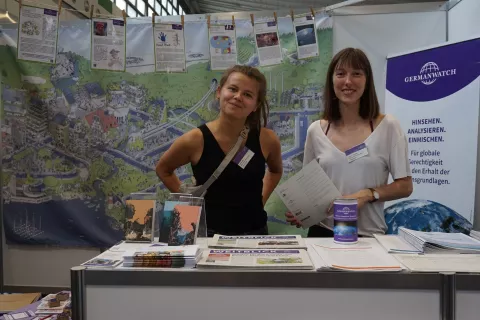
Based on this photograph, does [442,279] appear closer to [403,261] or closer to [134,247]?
[403,261]

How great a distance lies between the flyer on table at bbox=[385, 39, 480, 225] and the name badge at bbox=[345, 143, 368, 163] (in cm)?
113

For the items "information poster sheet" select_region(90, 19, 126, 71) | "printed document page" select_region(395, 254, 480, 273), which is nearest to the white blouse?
"printed document page" select_region(395, 254, 480, 273)

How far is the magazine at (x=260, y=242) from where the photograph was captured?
1298 mm

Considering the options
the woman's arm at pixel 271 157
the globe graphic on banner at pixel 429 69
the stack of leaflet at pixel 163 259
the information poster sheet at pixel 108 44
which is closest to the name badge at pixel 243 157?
the woman's arm at pixel 271 157

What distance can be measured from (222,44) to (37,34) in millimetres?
1376

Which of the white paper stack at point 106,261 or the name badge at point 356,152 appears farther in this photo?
the name badge at point 356,152

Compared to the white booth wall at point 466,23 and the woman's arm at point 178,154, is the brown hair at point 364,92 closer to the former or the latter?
the woman's arm at point 178,154

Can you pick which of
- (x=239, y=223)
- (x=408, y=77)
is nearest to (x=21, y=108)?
(x=239, y=223)

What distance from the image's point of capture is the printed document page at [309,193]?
5.06 feet

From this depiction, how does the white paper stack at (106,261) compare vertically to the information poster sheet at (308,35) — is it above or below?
below

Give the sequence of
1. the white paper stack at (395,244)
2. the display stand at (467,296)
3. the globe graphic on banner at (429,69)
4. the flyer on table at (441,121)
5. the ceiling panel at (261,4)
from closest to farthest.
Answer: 1. the display stand at (467,296)
2. the white paper stack at (395,244)
3. the flyer on table at (441,121)
4. the globe graphic on banner at (429,69)
5. the ceiling panel at (261,4)

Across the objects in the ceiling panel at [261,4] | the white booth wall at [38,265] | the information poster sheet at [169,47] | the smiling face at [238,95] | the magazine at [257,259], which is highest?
the ceiling panel at [261,4]

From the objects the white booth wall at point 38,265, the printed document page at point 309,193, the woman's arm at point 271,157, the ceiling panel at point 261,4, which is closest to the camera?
the printed document page at point 309,193

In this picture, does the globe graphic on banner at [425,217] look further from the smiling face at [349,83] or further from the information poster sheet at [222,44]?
the information poster sheet at [222,44]
